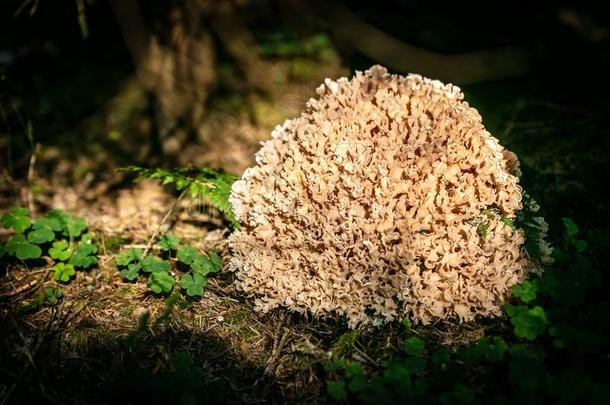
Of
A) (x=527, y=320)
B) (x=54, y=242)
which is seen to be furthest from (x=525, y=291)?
(x=54, y=242)

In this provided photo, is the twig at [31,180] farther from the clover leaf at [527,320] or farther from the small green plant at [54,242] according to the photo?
the clover leaf at [527,320]

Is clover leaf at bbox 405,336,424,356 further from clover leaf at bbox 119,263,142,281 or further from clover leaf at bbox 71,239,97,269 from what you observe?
clover leaf at bbox 71,239,97,269

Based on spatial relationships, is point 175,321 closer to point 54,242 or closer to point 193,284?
point 193,284

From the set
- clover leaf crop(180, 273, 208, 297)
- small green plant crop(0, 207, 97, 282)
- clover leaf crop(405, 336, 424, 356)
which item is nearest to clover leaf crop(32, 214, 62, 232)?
small green plant crop(0, 207, 97, 282)

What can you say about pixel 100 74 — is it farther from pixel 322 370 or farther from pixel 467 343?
pixel 467 343

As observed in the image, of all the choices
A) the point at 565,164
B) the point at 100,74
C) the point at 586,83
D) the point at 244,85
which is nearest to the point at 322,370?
the point at 565,164

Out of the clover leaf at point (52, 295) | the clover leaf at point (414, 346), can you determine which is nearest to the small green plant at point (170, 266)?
the clover leaf at point (52, 295)

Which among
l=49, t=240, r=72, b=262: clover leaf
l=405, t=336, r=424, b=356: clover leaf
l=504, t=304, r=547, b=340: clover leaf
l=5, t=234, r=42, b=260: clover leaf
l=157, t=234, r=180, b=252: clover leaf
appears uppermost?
l=504, t=304, r=547, b=340: clover leaf
